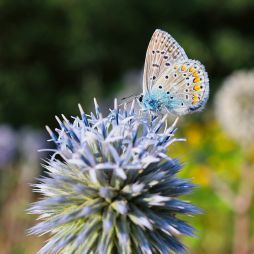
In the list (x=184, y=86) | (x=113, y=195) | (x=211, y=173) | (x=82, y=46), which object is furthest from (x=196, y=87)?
(x=82, y=46)

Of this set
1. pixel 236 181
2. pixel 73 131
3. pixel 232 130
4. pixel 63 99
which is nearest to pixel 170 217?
pixel 73 131

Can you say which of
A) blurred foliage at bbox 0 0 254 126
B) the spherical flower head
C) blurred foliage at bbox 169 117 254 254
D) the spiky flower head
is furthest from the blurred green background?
the spiky flower head

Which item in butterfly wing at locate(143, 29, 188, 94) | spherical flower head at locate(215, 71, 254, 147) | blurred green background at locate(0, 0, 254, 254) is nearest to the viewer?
butterfly wing at locate(143, 29, 188, 94)

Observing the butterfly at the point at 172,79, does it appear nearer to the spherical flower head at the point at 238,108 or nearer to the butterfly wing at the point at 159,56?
the butterfly wing at the point at 159,56

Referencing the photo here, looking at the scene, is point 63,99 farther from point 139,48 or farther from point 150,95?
point 150,95

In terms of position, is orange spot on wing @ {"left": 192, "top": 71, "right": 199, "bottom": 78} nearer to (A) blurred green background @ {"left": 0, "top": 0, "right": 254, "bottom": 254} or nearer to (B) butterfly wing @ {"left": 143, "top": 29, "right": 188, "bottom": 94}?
(B) butterfly wing @ {"left": 143, "top": 29, "right": 188, "bottom": 94}

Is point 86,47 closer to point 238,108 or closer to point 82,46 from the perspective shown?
point 82,46
